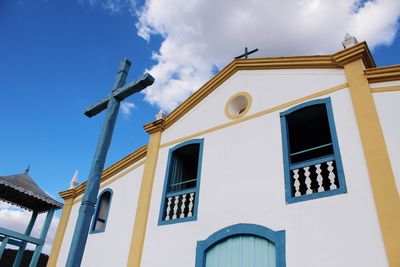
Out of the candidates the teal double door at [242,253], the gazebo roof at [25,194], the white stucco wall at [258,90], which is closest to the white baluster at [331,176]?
the teal double door at [242,253]

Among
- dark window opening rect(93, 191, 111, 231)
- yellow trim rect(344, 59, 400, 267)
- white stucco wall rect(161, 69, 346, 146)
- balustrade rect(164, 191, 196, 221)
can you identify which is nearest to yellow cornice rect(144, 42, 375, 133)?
white stucco wall rect(161, 69, 346, 146)

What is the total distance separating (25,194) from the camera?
9.88 m

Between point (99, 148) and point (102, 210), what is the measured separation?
18.9 ft

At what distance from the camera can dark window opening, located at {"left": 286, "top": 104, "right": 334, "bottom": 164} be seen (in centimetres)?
700

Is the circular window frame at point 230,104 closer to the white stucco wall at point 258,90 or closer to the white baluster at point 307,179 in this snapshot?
the white stucco wall at point 258,90

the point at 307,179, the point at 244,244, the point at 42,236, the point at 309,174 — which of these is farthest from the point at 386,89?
the point at 42,236

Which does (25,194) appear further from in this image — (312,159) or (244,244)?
(312,159)

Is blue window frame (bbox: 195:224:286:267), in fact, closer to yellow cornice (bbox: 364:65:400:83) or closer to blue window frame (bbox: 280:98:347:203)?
blue window frame (bbox: 280:98:347:203)

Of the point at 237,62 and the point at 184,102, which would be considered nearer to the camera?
the point at 237,62

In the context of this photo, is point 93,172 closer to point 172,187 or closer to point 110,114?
point 110,114

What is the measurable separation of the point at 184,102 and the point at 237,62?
1784mm

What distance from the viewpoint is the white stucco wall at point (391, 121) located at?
520 cm

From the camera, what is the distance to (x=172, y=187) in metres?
8.41

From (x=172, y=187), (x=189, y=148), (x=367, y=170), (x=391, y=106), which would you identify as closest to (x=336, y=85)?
(x=391, y=106)
